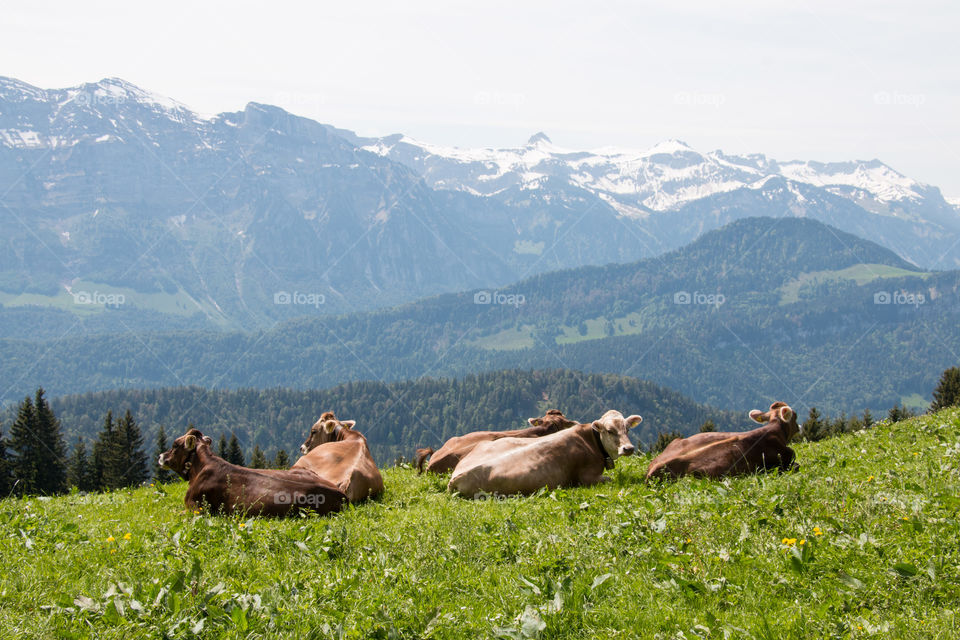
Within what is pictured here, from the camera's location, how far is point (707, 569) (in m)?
7.60

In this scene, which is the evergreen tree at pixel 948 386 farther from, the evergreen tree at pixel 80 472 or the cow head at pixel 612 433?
the evergreen tree at pixel 80 472

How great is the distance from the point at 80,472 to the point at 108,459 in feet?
21.4

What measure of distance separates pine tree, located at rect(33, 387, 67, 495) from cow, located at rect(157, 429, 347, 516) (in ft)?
183

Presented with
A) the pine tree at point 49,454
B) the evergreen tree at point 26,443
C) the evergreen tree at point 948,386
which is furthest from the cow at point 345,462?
the evergreen tree at point 26,443

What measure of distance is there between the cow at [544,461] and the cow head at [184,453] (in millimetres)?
6115

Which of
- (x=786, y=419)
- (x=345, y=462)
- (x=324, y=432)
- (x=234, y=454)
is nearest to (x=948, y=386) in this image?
(x=786, y=419)

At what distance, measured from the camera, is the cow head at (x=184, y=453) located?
53.1 ft

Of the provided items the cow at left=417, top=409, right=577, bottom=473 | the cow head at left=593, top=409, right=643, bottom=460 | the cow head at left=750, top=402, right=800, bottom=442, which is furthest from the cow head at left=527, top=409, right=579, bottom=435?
the cow head at left=750, top=402, right=800, bottom=442

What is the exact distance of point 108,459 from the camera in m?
67.6

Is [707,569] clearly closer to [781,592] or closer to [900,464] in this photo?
[781,592]

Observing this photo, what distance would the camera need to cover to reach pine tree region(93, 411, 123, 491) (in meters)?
66.2

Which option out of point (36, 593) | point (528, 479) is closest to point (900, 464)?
point (528, 479)

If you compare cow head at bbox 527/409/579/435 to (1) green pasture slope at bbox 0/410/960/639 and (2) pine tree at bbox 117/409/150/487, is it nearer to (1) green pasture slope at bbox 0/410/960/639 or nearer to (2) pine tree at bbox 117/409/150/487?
(1) green pasture slope at bbox 0/410/960/639

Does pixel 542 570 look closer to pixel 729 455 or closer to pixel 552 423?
pixel 729 455
